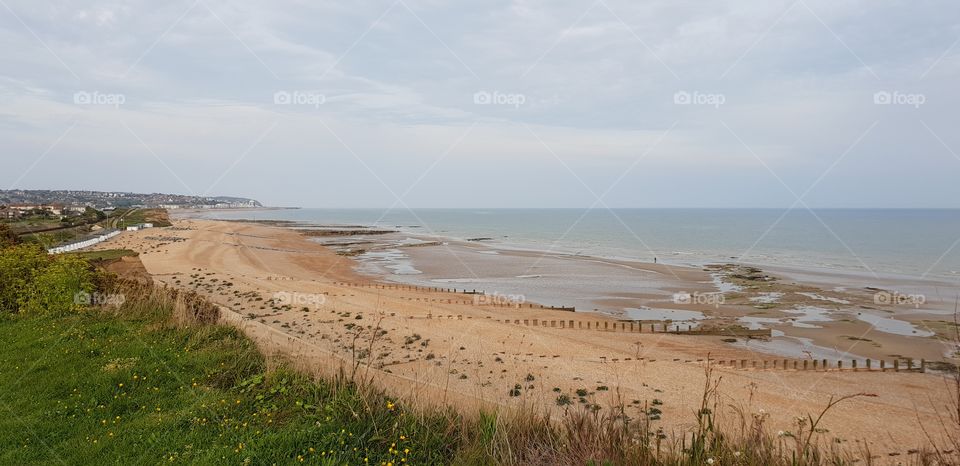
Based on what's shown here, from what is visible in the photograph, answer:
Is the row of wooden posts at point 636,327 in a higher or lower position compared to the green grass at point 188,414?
lower

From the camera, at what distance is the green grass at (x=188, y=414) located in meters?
5.36

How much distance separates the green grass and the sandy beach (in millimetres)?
1151

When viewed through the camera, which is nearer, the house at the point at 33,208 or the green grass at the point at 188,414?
the green grass at the point at 188,414

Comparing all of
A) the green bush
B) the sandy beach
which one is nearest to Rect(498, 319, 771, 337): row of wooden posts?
the sandy beach

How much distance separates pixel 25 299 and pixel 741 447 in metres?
15.1

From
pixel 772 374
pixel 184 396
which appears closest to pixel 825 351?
pixel 772 374

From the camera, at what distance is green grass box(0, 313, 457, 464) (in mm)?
5359

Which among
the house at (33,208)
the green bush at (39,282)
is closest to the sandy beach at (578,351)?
the green bush at (39,282)

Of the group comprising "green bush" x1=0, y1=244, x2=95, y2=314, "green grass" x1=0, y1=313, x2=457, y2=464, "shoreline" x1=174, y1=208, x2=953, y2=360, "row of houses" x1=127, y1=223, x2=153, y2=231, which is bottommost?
"shoreline" x1=174, y1=208, x2=953, y2=360

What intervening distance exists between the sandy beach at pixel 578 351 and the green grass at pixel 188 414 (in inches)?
45.3

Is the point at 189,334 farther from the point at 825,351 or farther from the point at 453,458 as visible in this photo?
the point at 825,351

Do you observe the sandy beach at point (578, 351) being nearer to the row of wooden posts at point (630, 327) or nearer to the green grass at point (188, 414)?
the row of wooden posts at point (630, 327)

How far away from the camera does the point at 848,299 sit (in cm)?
2627

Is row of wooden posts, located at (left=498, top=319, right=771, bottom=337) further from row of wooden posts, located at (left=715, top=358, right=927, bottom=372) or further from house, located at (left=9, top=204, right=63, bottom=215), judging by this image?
house, located at (left=9, top=204, right=63, bottom=215)
